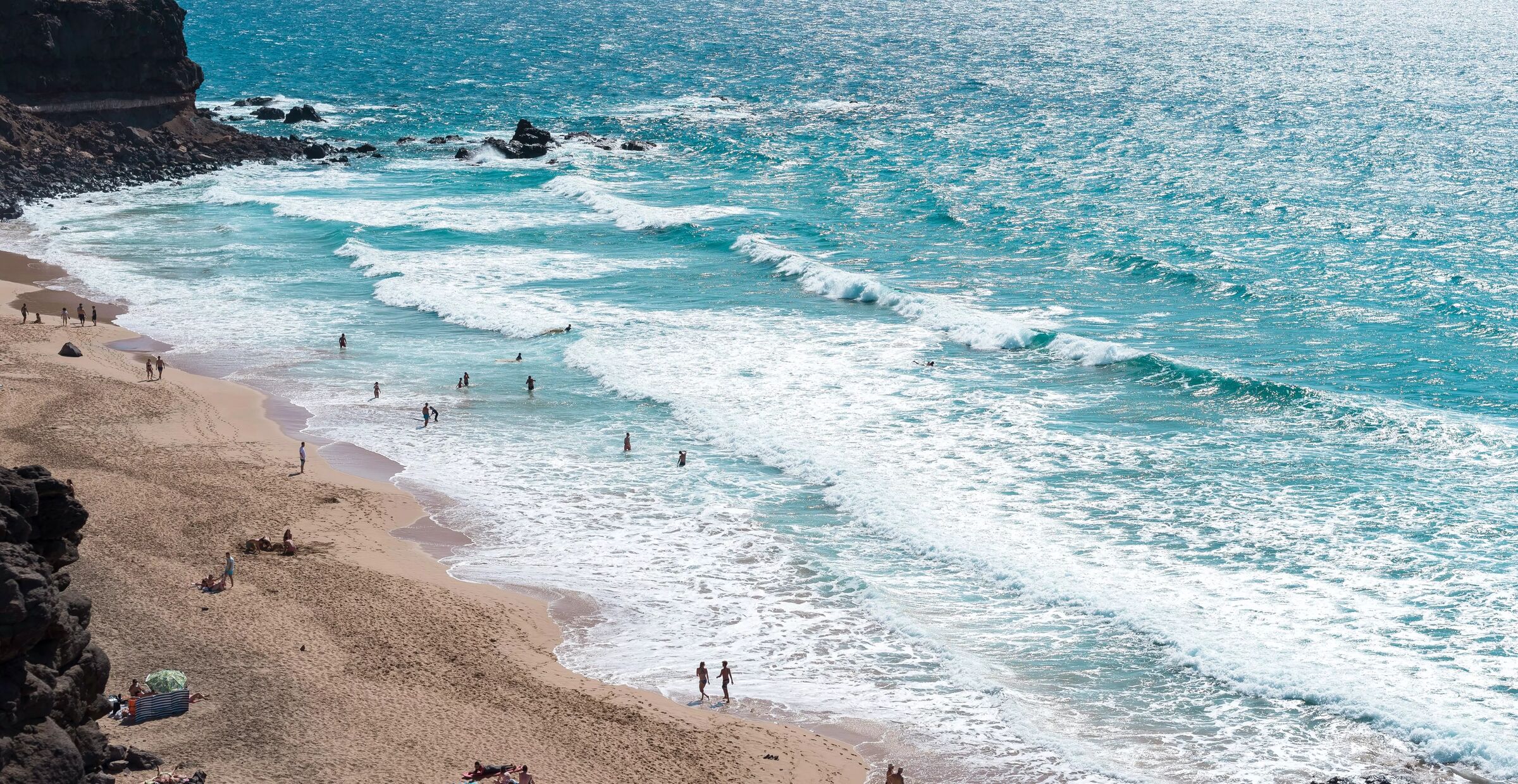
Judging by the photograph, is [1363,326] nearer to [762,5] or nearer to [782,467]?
[782,467]

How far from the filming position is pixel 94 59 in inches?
2623

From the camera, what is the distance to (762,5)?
182m

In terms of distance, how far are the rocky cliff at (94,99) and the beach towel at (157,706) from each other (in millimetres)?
47144

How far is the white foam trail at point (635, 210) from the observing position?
196 feet

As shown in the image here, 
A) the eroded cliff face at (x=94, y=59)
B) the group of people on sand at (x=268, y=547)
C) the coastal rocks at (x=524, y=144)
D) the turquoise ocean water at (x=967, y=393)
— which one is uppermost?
the eroded cliff face at (x=94, y=59)

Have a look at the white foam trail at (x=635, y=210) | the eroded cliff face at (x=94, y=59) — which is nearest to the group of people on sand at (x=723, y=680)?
the white foam trail at (x=635, y=210)

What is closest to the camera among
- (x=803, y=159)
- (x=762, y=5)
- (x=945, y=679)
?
(x=945, y=679)

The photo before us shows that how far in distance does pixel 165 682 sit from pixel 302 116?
243 feet

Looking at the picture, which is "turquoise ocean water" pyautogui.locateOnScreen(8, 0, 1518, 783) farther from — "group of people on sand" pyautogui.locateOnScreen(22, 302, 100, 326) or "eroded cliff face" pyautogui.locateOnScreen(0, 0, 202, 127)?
"eroded cliff face" pyautogui.locateOnScreen(0, 0, 202, 127)

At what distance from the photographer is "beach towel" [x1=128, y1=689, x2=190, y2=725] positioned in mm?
19250

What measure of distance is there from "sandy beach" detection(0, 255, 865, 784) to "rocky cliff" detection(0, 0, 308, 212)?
36.1 m

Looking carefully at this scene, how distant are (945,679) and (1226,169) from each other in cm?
5172

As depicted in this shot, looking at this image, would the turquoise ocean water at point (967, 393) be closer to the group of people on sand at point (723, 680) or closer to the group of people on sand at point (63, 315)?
the group of people on sand at point (723, 680)

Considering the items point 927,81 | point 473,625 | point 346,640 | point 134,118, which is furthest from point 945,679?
point 927,81
